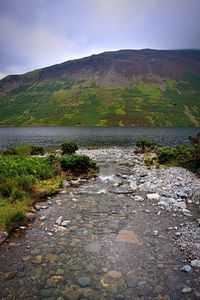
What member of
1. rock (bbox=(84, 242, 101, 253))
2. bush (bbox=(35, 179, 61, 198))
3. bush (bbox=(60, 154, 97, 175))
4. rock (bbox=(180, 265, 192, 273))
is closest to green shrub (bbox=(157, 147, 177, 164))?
bush (bbox=(60, 154, 97, 175))

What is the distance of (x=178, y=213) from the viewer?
515 inches

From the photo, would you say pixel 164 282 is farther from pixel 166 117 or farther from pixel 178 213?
pixel 166 117

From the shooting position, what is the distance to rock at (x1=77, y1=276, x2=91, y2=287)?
292 inches

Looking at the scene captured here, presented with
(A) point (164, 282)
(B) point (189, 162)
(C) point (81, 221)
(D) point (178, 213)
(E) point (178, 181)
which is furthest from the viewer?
(B) point (189, 162)

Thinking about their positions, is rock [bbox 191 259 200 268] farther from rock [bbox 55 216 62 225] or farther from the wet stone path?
rock [bbox 55 216 62 225]

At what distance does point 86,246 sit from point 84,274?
184 centimetres

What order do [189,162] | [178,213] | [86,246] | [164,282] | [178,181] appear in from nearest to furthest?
[164,282]
[86,246]
[178,213]
[178,181]
[189,162]

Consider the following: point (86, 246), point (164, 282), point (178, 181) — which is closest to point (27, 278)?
point (86, 246)

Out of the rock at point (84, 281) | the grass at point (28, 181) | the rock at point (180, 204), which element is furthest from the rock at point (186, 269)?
the grass at point (28, 181)

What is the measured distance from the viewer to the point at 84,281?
7570 mm

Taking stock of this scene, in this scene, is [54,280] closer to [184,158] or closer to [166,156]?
[184,158]

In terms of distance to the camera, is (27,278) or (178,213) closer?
(27,278)

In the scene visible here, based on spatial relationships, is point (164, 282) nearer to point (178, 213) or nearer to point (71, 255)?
point (71, 255)

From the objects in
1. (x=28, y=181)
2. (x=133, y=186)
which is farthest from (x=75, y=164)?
(x=28, y=181)
